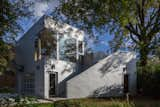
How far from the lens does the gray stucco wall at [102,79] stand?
29500 mm

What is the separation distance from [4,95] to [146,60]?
20811 mm

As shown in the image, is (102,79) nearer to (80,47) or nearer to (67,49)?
(67,49)

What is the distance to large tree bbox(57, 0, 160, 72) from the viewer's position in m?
20.1

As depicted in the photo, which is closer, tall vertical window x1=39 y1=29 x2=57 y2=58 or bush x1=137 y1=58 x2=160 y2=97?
tall vertical window x1=39 y1=29 x2=57 y2=58

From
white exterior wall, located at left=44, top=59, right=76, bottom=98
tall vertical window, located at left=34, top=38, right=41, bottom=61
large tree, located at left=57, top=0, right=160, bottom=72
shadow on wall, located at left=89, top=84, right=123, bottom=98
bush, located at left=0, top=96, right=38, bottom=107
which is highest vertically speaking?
large tree, located at left=57, top=0, right=160, bottom=72

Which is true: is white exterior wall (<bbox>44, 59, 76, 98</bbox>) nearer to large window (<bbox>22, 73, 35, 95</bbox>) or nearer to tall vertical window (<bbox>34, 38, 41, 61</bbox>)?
tall vertical window (<bbox>34, 38, 41, 61</bbox>)

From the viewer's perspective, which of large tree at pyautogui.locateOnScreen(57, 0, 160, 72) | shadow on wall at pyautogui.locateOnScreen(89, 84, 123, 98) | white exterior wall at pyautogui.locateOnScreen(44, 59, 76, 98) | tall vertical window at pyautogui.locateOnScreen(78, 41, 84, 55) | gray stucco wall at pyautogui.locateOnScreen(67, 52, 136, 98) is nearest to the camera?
large tree at pyautogui.locateOnScreen(57, 0, 160, 72)

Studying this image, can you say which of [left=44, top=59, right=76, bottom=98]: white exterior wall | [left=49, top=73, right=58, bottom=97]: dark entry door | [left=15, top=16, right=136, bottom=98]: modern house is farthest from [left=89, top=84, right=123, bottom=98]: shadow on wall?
[left=49, top=73, right=58, bottom=97]: dark entry door

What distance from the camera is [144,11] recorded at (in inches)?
1050

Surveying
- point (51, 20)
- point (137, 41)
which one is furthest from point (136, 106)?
point (51, 20)

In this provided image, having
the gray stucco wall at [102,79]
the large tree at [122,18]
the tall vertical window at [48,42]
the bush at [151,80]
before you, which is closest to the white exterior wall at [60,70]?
the tall vertical window at [48,42]

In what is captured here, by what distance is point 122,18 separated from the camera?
2061 centimetres

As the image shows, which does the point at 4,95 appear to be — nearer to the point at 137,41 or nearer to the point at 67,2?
the point at 67,2

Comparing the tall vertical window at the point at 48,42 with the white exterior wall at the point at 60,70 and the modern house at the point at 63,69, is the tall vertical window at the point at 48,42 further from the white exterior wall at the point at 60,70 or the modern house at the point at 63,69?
the white exterior wall at the point at 60,70
